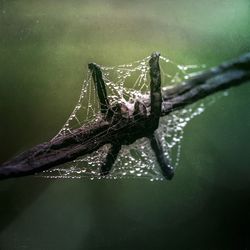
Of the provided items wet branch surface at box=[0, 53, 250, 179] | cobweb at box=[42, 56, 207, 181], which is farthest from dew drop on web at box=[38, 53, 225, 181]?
wet branch surface at box=[0, 53, 250, 179]

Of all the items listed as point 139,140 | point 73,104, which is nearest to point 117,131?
point 139,140

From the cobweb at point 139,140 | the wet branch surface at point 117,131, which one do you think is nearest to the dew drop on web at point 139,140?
the cobweb at point 139,140

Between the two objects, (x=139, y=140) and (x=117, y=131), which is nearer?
(x=117, y=131)

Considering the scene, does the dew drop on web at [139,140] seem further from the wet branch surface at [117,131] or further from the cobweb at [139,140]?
the wet branch surface at [117,131]

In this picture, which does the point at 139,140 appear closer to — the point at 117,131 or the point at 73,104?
the point at 117,131

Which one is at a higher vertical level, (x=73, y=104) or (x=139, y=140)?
(x=73, y=104)

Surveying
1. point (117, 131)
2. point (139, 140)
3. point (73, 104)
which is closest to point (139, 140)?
point (139, 140)
